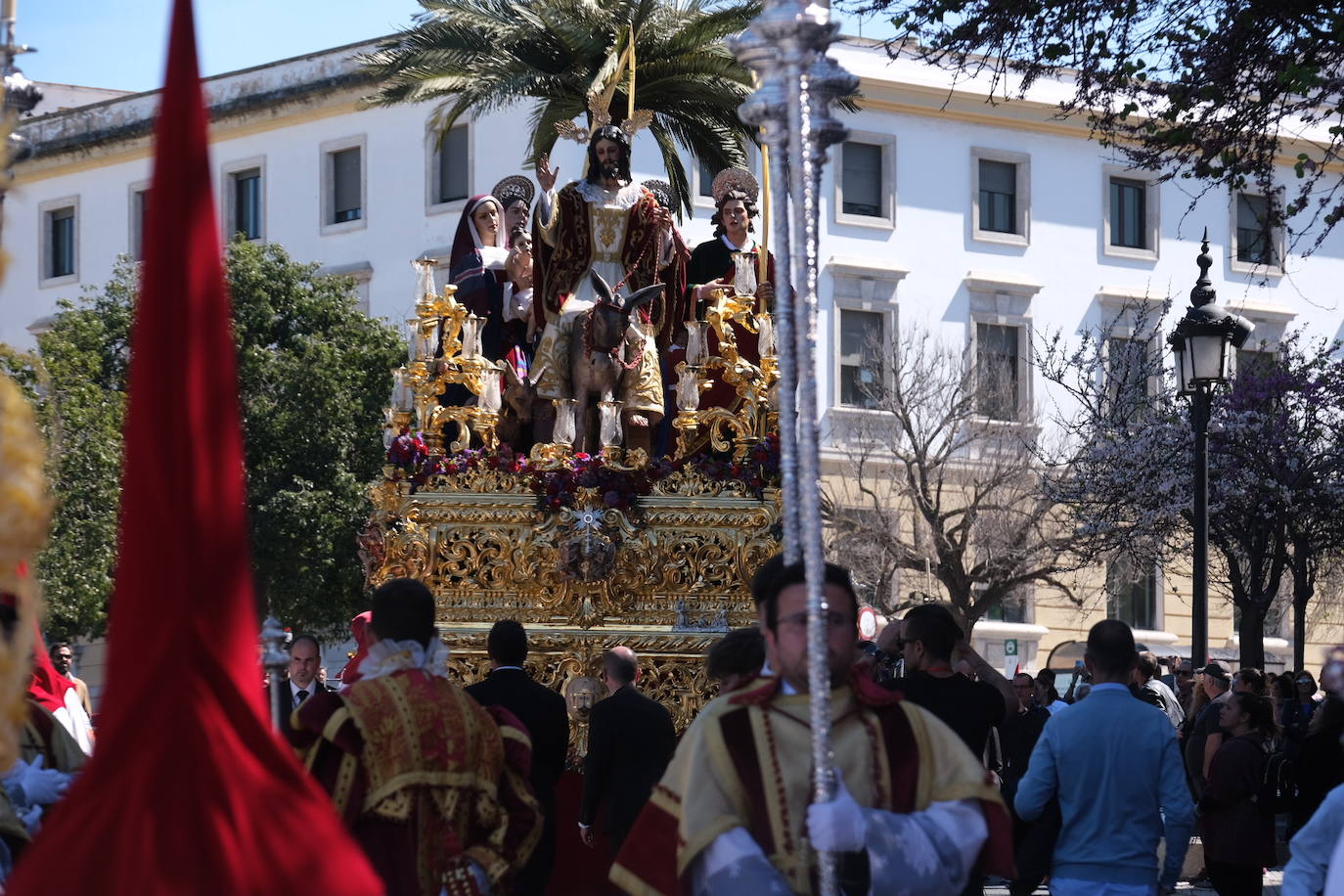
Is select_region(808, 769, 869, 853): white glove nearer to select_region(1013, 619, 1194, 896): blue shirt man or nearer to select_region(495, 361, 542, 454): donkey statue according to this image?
select_region(1013, 619, 1194, 896): blue shirt man

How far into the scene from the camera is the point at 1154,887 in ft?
24.7

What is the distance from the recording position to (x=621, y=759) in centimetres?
1023

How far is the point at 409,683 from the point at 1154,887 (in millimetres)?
2850

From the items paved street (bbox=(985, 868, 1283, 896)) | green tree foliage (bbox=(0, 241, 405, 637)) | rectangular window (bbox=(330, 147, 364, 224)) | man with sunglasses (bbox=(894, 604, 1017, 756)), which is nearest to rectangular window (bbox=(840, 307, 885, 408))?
green tree foliage (bbox=(0, 241, 405, 637))

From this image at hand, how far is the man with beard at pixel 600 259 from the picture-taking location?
1340cm

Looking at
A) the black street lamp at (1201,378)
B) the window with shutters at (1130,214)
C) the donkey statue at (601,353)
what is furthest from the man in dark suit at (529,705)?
the window with shutters at (1130,214)

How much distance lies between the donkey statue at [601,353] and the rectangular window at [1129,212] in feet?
93.2

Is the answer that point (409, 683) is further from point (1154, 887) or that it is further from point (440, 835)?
point (1154, 887)

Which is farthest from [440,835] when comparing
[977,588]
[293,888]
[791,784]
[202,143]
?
[977,588]

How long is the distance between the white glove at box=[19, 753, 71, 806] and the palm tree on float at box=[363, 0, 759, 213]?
9281mm

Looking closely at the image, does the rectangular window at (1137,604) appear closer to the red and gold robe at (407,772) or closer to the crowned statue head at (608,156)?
the crowned statue head at (608,156)

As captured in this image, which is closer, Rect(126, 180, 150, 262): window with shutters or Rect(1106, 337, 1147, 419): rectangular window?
Rect(1106, 337, 1147, 419): rectangular window

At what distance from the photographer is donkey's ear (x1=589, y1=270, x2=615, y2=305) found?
12.8 metres

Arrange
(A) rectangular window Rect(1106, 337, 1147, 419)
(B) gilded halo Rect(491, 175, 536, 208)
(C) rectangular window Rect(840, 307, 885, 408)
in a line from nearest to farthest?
1. (B) gilded halo Rect(491, 175, 536, 208)
2. (A) rectangular window Rect(1106, 337, 1147, 419)
3. (C) rectangular window Rect(840, 307, 885, 408)
